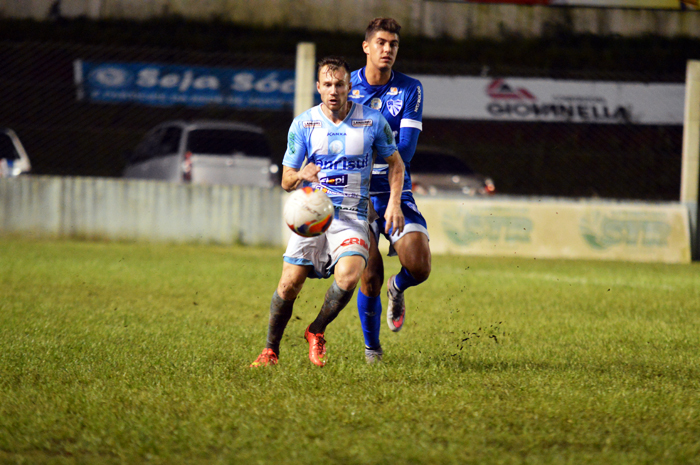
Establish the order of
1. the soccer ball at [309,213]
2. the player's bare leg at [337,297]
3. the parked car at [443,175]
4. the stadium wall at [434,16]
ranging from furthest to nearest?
the stadium wall at [434,16] → the parked car at [443,175] → the player's bare leg at [337,297] → the soccer ball at [309,213]

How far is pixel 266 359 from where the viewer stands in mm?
5016

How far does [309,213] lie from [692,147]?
35.5 feet

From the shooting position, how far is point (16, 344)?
548 cm

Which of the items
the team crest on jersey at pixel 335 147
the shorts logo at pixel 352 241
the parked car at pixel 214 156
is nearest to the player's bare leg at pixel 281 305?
the shorts logo at pixel 352 241

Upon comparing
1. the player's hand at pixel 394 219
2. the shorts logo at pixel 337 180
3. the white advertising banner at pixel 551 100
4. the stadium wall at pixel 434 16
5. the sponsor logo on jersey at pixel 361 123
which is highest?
the stadium wall at pixel 434 16

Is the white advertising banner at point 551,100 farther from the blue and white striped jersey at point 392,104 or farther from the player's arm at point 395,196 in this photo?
the player's arm at point 395,196

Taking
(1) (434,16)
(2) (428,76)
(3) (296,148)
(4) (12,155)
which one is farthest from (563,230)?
(4) (12,155)

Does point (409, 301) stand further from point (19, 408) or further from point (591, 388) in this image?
point (19, 408)

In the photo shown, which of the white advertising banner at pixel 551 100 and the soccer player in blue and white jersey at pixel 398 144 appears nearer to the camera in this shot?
the soccer player in blue and white jersey at pixel 398 144

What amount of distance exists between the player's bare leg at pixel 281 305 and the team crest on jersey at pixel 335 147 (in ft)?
2.31

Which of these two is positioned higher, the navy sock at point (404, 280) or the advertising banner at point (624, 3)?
the advertising banner at point (624, 3)

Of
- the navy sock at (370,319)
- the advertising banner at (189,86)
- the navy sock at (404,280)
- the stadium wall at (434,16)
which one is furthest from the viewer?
the stadium wall at (434,16)

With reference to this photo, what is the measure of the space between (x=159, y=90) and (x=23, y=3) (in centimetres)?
659

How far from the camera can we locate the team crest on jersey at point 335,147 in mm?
4914
